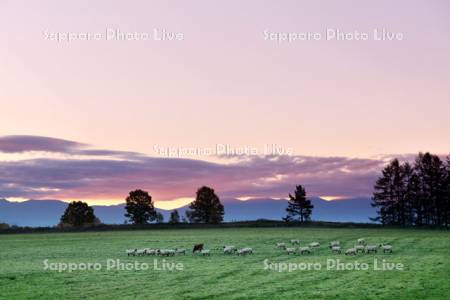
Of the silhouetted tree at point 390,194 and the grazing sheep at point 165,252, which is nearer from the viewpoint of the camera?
the grazing sheep at point 165,252

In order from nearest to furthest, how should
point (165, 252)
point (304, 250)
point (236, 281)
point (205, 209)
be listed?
point (236, 281) < point (165, 252) < point (304, 250) < point (205, 209)

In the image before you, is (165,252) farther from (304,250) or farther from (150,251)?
(304,250)

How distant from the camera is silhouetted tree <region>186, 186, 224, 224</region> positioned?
164875mm

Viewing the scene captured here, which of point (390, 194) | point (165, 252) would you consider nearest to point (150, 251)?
point (165, 252)

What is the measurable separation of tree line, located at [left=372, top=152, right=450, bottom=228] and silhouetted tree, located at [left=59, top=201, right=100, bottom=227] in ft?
279

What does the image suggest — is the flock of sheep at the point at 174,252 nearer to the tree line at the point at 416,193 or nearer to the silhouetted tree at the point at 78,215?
the tree line at the point at 416,193

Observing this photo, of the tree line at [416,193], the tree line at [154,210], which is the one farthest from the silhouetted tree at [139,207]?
the tree line at [416,193]

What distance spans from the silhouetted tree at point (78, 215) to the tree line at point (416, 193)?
3347 inches

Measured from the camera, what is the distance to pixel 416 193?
13600cm

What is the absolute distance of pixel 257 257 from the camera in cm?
5231

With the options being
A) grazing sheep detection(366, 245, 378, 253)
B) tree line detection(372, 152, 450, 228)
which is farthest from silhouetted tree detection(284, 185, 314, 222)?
grazing sheep detection(366, 245, 378, 253)

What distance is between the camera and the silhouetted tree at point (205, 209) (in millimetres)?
164875

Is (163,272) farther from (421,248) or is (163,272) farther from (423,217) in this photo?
(423,217)

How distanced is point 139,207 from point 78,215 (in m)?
20.7
